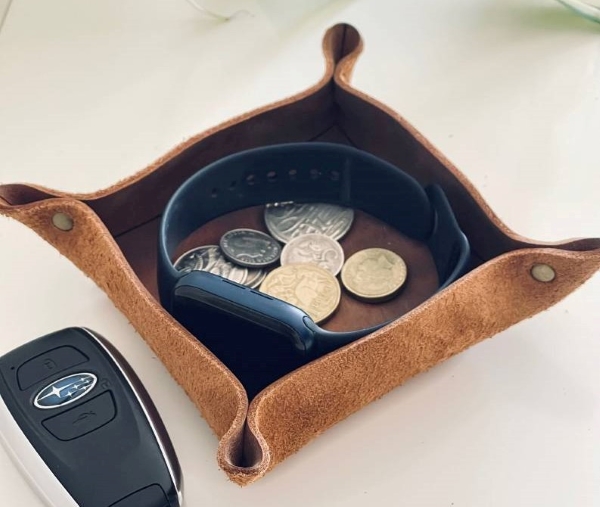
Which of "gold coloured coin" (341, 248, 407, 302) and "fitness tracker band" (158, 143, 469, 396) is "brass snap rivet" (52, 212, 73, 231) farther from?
"gold coloured coin" (341, 248, 407, 302)

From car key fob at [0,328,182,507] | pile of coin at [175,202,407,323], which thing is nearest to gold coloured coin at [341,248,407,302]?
pile of coin at [175,202,407,323]

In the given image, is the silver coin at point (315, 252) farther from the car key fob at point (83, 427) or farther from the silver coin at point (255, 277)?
the car key fob at point (83, 427)

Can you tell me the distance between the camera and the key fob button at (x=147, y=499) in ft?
1.19

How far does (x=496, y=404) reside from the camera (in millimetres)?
440

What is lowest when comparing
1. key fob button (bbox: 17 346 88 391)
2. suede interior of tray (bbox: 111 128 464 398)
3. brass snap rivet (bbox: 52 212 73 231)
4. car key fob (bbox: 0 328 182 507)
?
suede interior of tray (bbox: 111 128 464 398)

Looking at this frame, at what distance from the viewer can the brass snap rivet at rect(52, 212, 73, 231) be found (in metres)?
0.44

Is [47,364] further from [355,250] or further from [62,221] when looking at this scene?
[355,250]

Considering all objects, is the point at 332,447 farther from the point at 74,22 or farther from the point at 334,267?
the point at 74,22

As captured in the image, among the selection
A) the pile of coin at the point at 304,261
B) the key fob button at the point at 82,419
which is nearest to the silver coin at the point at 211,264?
the pile of coin at the point at 304,261

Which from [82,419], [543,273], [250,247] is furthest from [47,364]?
[543,273]

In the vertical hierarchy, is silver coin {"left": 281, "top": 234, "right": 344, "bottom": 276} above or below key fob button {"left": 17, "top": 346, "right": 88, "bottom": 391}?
below

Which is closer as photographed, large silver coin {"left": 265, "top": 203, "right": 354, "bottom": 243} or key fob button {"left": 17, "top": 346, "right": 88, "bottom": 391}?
key fob button {"left": 17, "top": 346, "right": 88, "bottom": 391}

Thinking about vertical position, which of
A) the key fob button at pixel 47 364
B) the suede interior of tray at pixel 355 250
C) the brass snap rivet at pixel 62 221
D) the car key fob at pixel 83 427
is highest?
the brass snap rivet at pixel 62 221

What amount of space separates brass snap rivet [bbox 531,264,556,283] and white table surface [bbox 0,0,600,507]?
62mm
